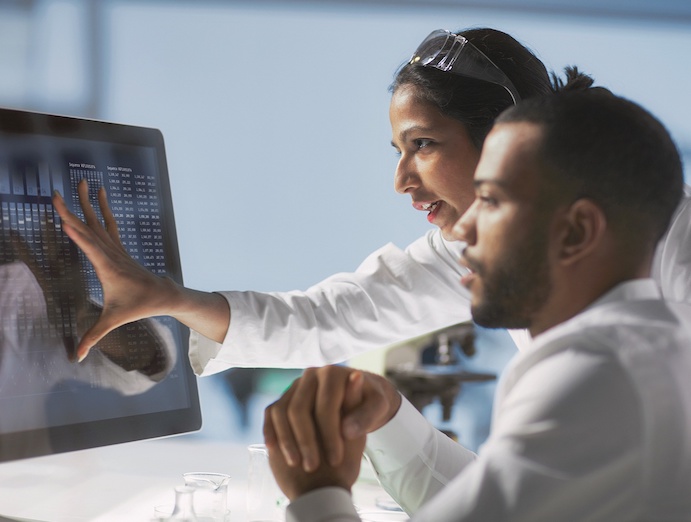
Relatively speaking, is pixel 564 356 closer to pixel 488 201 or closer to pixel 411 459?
A: pixel 488 201

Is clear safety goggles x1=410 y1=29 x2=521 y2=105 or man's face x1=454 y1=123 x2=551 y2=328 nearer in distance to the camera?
man's face x1=454 y1=123 x2=551 y2=328

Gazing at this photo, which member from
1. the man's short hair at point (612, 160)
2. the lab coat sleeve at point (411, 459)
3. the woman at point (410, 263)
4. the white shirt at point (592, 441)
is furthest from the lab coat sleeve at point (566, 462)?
the woman at point (410, 263)

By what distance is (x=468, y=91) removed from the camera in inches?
62.7

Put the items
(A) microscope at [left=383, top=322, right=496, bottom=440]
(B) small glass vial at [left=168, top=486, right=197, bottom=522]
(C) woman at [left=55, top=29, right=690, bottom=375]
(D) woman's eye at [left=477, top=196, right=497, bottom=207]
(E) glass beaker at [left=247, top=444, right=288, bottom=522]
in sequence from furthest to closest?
(A) microscope at [left=383, top=322, right=496, bottom=440] < (C) woman at [left=55, top=29, right=690, bottom=375] < (E) glass beaker at [left=247, top=444, right=288, bottom=522] < (B) small glass vial at [left=168, top=486, right=197, bottom=522] < (D) woman's eye at [left=477, top=196, right=497, bottom=207]

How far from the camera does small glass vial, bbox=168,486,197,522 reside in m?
1.28

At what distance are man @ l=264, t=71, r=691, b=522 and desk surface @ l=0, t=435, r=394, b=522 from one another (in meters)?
0.61

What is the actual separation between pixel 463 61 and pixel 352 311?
1.71 feet

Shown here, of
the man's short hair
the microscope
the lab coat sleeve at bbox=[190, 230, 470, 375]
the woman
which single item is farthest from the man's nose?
the microscope

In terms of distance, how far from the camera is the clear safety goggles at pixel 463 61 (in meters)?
1.60

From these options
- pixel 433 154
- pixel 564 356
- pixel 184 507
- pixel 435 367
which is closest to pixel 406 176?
pixel 433 154

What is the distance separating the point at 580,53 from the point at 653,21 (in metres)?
0.37

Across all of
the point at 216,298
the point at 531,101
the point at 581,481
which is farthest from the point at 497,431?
the point at 216,298

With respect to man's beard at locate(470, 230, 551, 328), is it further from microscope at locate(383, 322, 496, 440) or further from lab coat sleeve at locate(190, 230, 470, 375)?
microscope at locate(383, 322, 496, 440)

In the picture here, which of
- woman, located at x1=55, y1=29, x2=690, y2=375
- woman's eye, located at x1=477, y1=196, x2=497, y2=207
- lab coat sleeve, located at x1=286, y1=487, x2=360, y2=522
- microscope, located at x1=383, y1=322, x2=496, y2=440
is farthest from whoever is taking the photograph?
microscope, located at x1=383, y1=322, x2=496, y2=440
